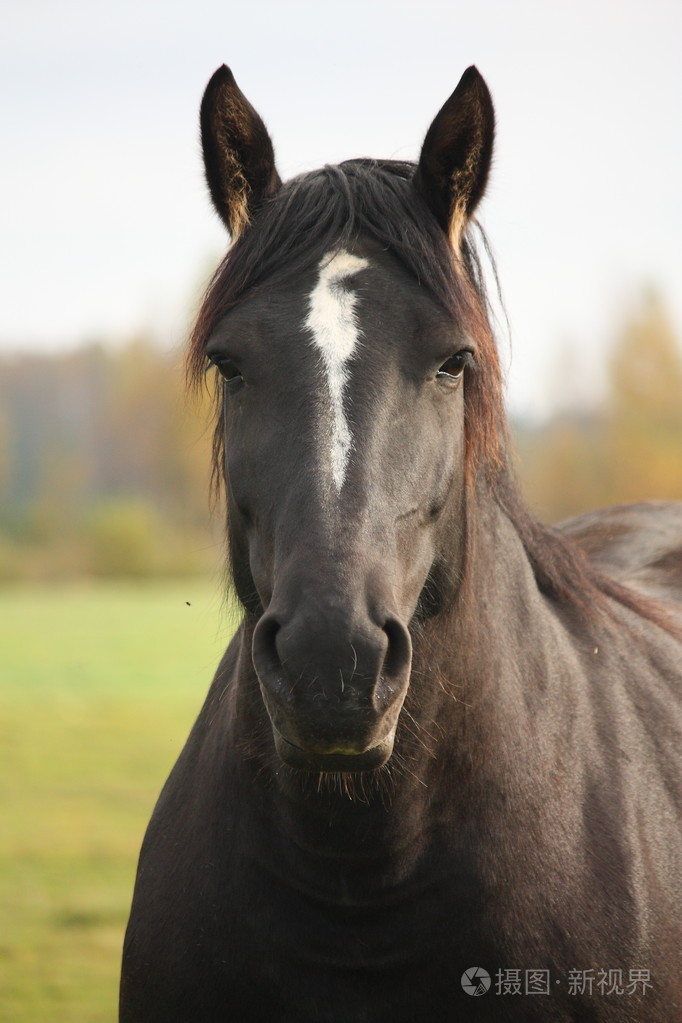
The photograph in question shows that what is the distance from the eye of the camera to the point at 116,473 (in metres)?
68.9

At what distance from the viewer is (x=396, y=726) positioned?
8.25 ft

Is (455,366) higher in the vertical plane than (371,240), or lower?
lower

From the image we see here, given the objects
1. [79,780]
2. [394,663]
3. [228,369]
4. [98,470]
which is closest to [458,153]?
[228,369]

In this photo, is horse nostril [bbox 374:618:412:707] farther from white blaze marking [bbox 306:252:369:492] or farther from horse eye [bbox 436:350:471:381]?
horse eye [bbox 436:350:471:381]

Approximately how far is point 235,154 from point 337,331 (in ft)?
2.59

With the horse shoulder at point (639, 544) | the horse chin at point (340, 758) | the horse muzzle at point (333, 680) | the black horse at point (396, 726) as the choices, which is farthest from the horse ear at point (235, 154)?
the horse shoulder at point (639, 544)

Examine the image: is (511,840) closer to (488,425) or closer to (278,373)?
(488,425)

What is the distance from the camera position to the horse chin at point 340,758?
6.81ft

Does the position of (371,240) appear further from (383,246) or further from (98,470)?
(98,470)

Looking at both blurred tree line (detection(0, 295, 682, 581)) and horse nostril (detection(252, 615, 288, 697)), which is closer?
horse nostril (detection(252, 615, 288, 697))

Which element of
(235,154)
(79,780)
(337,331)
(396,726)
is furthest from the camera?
(79,780)

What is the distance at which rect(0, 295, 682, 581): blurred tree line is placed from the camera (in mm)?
41878

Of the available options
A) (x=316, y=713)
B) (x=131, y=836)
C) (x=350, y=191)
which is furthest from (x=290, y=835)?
(x=131, y=836)

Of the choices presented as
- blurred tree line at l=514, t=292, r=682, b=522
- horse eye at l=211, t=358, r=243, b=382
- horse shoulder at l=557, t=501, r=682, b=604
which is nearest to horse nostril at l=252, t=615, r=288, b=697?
horse eye at l=211, t=358, r=243, b=382
